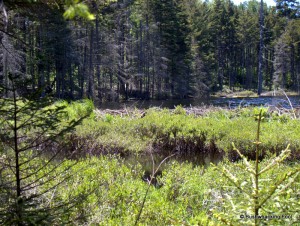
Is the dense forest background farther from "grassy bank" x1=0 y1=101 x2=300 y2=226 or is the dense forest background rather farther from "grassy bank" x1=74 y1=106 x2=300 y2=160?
"grassy bank" x1=0 y1=101 x2=300 y2=226

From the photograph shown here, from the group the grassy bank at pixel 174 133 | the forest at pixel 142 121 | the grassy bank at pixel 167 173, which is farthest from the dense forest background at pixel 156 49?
the grassy bank at pixel 167 173

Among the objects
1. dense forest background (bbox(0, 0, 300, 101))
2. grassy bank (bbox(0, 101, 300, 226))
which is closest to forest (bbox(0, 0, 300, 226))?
grassy bank (bbox(0, 101, 300, 226))

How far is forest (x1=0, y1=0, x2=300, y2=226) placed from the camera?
9.23 feet

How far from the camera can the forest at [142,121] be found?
2.81 metres

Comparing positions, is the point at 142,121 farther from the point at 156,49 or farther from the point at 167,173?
the point at 156,49

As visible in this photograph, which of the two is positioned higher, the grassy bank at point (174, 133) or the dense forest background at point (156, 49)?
the dense forest background at point (156, 49)

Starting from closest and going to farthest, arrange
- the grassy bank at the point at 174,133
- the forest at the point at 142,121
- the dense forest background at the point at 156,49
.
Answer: the forest at the point at 142,121, the grassy bank at the point at 174,133, the dense forest background at the point at 156,49

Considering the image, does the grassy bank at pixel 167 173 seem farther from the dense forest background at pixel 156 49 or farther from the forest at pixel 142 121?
the dense forest background at pixel 156 49

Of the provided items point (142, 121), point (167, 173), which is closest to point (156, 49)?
point (142, 121)

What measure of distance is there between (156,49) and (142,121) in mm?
28488

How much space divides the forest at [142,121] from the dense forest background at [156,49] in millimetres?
201

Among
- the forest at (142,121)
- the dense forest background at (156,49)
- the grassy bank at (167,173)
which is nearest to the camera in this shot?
the grassy bank at (167,173)

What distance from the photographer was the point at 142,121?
40.8ft

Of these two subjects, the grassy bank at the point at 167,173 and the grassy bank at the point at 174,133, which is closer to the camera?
the grassy bank at the point at 167,173
